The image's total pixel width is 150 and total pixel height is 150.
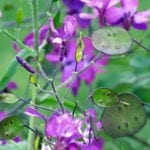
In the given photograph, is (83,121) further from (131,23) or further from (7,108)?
(7,108)

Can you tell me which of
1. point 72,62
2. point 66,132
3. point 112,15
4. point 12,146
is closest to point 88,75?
point 72,62

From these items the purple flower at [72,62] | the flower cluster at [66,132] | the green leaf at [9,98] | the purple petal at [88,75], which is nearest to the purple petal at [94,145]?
the flower cluster at [66,132]

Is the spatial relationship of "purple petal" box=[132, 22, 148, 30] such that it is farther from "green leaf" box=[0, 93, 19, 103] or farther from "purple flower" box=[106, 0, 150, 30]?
"green leaf" box=[0, 93, 19, 103]

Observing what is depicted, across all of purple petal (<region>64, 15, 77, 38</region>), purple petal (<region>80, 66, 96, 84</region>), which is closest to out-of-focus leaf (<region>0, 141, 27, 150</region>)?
purple petal (<region>64, 15, 77, 38</region>)

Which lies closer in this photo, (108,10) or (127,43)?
(127,43)

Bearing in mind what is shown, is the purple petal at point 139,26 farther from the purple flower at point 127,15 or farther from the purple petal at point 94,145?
the purple petal at point 94,145

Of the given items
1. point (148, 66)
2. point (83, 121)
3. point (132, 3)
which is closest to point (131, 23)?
point (132, 3)

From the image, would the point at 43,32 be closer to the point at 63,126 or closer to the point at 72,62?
the point at 72,62
